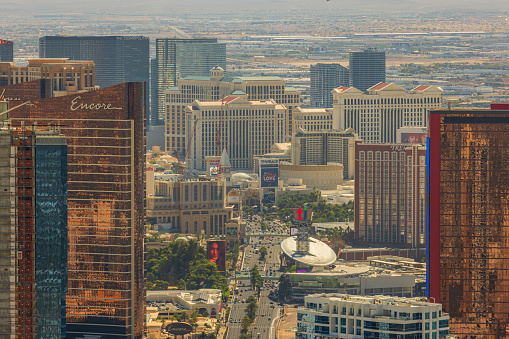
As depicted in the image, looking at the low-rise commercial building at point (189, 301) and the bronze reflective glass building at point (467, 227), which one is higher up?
the bronze reflective glass building at point (467, 227)

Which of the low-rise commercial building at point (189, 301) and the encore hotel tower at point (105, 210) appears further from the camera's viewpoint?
the low-rise commercial building at point (189, 301)

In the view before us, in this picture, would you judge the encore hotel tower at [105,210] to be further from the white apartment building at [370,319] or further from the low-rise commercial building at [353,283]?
the low-rise commercial building at [353,283]

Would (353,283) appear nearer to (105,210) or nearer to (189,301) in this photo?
(189,301)

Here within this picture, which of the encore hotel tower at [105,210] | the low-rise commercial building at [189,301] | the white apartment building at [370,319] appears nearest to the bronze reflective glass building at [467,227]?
the encore hotel tower at [105,210]

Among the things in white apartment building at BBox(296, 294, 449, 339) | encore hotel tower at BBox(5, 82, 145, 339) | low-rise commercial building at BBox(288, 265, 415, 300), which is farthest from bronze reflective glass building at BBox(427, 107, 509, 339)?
low-rise commercial building at BBox(288, 265, 415, 300)

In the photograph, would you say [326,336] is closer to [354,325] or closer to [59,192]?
[354,325]

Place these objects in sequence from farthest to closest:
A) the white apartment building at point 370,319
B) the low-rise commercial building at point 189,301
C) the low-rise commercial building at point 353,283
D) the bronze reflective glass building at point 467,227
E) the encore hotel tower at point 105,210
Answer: the low-rise commercial building at point 353,283
the low-rise commercial building at point 189,301
the encore hotel tower at point 105,210
the bronze reflective glass building at point 467,227
the white apartment building at point 370,319

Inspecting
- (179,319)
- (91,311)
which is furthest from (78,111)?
(179,319)
